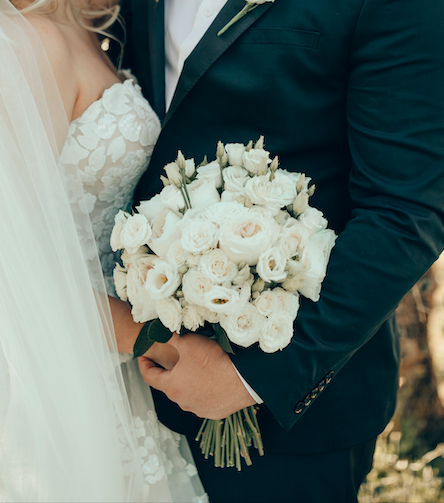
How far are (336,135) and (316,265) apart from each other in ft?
1.43

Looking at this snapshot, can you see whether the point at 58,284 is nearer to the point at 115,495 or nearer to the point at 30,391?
the point at 30,391

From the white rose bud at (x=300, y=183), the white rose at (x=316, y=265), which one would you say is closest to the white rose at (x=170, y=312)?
the white rose at (x=316, y=265)

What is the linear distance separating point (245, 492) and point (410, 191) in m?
1.10

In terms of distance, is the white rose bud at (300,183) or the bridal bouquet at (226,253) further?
the white rose bud at (300,183)

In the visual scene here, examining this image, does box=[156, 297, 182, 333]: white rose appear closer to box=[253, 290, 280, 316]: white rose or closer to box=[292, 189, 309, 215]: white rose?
box=[253, 290, 280, 316]: white rose

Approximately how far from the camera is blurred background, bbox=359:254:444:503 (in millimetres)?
2914

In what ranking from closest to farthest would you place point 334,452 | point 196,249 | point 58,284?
point 196,249 → point 58,284 → point 334,452

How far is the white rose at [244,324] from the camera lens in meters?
1.05

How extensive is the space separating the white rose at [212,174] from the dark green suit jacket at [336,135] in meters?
0.19

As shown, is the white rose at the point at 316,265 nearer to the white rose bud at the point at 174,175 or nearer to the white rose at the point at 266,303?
the white rose at the point at 266,303

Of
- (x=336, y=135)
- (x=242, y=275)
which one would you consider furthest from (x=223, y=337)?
(x=336, y=135)

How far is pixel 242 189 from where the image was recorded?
3.67ft

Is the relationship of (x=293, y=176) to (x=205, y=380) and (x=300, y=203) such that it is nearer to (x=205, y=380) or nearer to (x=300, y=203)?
(x=300, y=203)

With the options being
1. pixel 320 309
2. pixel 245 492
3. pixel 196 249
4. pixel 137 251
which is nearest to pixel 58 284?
pixel 137 251
